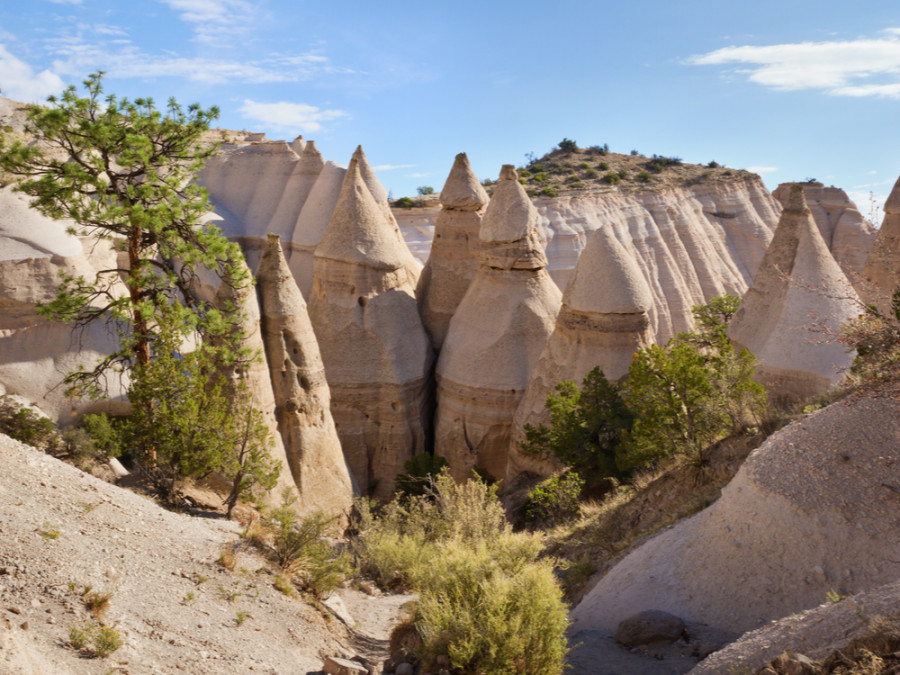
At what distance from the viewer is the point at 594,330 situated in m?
14.8

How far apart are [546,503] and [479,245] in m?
7.00

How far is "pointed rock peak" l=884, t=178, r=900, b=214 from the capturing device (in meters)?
17.1

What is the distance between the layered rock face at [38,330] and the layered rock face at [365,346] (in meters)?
4.45

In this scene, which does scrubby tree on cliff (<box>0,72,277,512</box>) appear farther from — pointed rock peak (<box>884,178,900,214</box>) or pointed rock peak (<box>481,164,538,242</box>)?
pointed rock peak (<box>884,178,900,214</box>)

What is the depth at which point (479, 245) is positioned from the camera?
16.9 m

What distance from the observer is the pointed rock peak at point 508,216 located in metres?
16.3

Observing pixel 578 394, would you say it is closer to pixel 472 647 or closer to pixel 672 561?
pixel 672 561

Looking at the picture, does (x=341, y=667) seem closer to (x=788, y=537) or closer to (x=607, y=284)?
(x=788, y=537)

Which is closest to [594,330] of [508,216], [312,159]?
[508,216]

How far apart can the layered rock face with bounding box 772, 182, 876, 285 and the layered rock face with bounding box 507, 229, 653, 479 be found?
2269 centimetres

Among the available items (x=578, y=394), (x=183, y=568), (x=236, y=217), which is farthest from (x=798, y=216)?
(x=236, y=217)

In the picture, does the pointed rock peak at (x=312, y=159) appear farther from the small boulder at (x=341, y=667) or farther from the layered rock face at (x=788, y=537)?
the small boulder at (x=341, y=667)

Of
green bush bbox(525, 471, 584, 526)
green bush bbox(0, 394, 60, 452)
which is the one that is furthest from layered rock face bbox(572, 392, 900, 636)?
green bush bbox(0, 394, 60, 452)

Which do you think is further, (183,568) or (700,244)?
(700,244)
